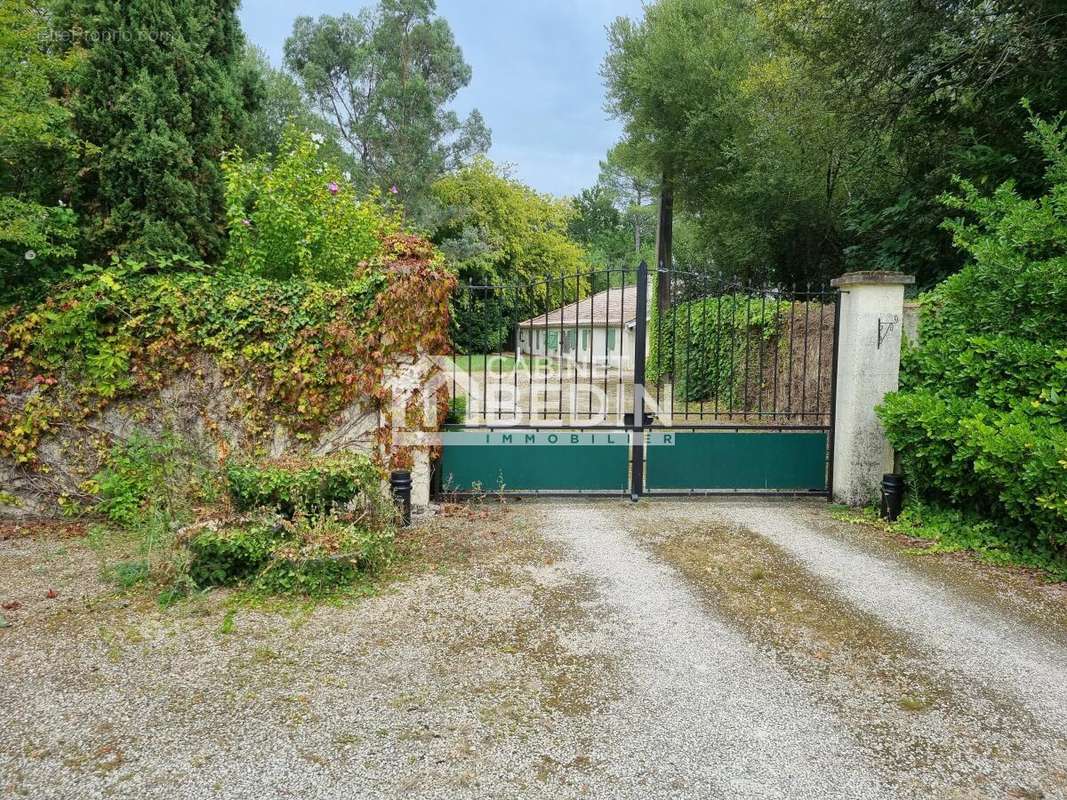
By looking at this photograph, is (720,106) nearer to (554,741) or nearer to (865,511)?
(865,511)

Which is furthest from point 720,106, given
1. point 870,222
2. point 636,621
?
point 636,621

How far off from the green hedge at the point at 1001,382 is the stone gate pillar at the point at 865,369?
245 millimetres

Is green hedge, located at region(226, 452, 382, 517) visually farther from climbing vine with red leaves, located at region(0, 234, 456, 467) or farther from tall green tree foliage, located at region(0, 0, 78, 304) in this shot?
tall green tree foliage, located at region(0, 0, 78, 304)

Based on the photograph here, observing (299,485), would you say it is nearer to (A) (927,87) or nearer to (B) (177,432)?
(B) (177,432)

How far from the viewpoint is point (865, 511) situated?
618 cm

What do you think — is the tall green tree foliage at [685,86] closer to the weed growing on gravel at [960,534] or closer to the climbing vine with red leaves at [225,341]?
the weed growing on gravel at [960,534]

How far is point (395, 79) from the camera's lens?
2231 cm

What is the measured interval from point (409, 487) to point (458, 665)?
2581 millimetres

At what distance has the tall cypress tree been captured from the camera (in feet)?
20.8

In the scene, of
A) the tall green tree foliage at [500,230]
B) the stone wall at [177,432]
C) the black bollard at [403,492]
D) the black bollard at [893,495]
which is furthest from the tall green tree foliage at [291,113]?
the black bollard at [893,495]

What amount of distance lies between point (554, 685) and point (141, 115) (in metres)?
6.65

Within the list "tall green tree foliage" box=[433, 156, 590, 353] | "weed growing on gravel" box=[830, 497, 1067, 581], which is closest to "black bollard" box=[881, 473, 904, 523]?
"weed growing on gravel" box=[830, 497, 1067, 581]

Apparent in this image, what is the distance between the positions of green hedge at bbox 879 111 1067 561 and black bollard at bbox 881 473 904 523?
0.43ft

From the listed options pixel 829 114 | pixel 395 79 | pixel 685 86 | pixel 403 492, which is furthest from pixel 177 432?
pixel 395 79
